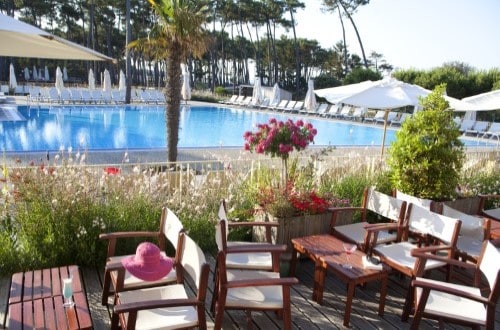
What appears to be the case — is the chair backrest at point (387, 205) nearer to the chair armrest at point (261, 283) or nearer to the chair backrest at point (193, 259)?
the chair armrest at point (261, 283)

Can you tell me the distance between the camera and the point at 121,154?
1040 cm

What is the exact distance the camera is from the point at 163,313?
2.47 metres

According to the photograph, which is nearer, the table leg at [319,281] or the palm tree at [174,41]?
the table leg at [319,281]

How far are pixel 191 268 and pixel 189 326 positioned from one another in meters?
0.34

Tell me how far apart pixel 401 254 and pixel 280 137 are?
154 cm

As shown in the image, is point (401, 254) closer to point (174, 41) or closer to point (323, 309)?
point (323, 309)

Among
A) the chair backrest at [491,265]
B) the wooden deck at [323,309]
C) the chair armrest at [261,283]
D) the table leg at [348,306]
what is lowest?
the wooden deck at [323,309]

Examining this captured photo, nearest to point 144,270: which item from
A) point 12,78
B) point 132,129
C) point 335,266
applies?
point 335,266

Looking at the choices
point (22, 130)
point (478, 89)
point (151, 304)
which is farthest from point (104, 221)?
point (478, 89)

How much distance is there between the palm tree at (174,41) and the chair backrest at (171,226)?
6.31 m

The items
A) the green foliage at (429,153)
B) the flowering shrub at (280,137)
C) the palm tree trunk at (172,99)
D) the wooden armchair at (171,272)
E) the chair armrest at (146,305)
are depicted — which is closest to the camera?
the chair armrest at (146,305)

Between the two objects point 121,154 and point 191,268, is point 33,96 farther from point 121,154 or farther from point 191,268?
point 191,268

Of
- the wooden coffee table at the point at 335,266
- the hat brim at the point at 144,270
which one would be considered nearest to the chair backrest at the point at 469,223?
the wooden coffee table at the point at 335,266

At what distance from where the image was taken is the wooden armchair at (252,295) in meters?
2.53
